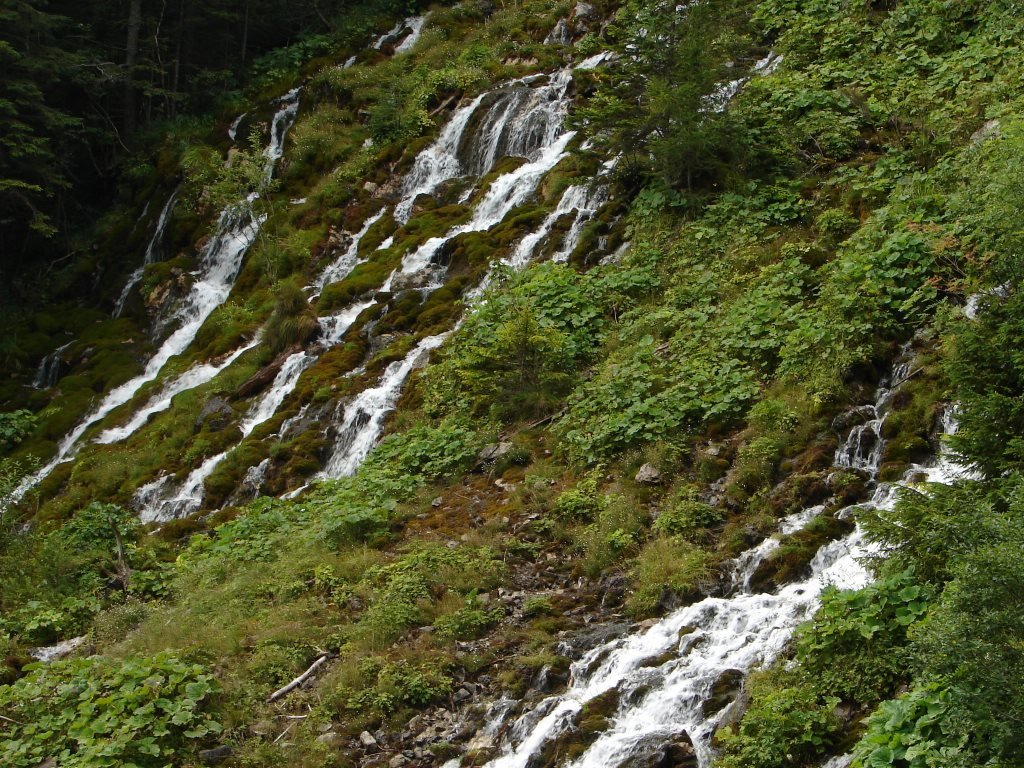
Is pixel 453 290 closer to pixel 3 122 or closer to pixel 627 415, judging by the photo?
pixel 627 415

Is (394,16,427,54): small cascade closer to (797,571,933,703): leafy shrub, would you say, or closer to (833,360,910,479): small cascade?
(833,360,910,479): small cascade

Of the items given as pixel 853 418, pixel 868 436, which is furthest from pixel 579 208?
pixel 868 436

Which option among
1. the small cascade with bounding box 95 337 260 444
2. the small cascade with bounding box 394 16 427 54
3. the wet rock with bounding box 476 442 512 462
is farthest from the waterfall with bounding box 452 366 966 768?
the small cascade with bounding box 394 16 427 54

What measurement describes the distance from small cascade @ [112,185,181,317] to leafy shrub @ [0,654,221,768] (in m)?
18.3

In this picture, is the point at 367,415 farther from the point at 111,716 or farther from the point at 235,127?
the point at 235,127

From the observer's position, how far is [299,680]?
7.79 meters

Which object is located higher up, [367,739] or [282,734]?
[282,734]

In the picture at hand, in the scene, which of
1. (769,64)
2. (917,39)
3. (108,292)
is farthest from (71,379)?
(917,39)

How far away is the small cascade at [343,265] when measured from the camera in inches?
764

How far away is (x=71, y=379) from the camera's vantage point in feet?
72.1

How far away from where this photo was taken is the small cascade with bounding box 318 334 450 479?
13688 millimetres

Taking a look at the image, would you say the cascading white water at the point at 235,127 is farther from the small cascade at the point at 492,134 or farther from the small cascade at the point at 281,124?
the small cascade at the point at 492,134

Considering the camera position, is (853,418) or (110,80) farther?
→ (110,80)

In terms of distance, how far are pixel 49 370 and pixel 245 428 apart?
31.4ft
